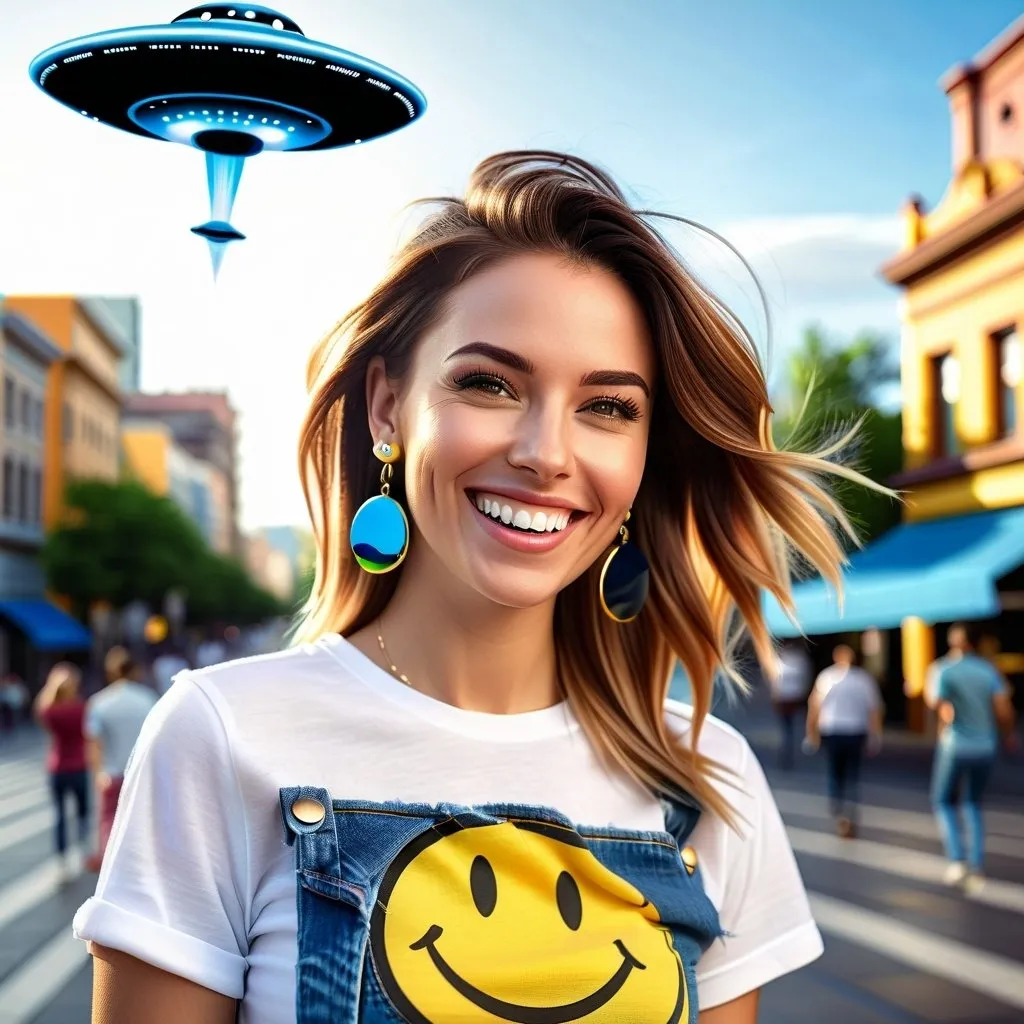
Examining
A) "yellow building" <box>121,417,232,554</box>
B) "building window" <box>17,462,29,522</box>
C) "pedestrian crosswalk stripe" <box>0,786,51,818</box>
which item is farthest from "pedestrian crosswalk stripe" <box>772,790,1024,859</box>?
"yellow building" <box>121,417,232,554</box>

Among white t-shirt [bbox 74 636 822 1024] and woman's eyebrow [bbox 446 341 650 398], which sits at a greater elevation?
woman's eyebrow [bbox 446 341 650 398]

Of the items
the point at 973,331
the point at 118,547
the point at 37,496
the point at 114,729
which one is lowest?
the point at 114,729

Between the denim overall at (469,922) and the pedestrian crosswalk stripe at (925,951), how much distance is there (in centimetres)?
488

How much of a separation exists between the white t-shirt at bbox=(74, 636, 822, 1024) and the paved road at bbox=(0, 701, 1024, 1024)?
13.2 ft

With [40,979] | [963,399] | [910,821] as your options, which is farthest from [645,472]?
[963,399]

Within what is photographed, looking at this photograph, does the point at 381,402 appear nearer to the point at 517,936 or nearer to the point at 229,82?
the point at 229,82

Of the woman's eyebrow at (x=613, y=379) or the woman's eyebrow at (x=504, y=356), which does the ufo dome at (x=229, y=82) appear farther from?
the woman's eyebrow at (x=613, y=379)

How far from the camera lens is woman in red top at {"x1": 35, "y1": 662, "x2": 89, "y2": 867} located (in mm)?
9961

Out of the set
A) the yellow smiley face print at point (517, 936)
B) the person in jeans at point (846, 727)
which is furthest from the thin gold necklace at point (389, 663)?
the person in jeans at point (846, 727)

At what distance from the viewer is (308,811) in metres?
1.73

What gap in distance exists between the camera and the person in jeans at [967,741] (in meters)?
9.28

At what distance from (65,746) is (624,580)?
8914 millimetres

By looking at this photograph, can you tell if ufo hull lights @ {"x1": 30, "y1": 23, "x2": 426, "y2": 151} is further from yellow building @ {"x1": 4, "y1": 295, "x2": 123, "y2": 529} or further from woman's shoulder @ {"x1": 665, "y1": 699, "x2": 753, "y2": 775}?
→ yellow building @ {"x1": 4, "y1": 295, "x2": 123, "y2": 529}

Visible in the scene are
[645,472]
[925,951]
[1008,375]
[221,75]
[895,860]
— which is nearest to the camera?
[221,75]
